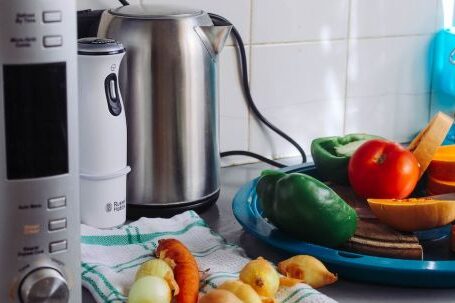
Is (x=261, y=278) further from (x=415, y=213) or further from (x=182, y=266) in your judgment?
(x=415, y=213)

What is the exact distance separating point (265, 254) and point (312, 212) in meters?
0.08

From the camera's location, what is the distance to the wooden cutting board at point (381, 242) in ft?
2.87

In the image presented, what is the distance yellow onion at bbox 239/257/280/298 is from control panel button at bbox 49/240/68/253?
199mm

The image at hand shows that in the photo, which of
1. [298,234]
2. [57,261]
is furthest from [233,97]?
[57,261]

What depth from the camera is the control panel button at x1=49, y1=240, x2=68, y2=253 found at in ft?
2.14

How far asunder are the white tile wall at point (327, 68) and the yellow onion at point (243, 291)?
0.51 m

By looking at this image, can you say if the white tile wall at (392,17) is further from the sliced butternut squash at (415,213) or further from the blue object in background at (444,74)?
the sliced butternut squash at (415,213)

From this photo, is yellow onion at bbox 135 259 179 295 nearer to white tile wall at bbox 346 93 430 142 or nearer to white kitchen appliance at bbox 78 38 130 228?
white kitchen appliance at bbox 78 38 130 228

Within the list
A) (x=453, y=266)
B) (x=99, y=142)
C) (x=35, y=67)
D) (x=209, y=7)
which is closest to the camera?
(x=35, y=67)

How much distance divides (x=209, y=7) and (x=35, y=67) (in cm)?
60

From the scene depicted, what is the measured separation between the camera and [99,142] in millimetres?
938

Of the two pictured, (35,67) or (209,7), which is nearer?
(35,67)

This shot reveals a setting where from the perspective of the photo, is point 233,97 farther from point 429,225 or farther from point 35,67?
point 35,67

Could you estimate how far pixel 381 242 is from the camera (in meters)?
0.89
